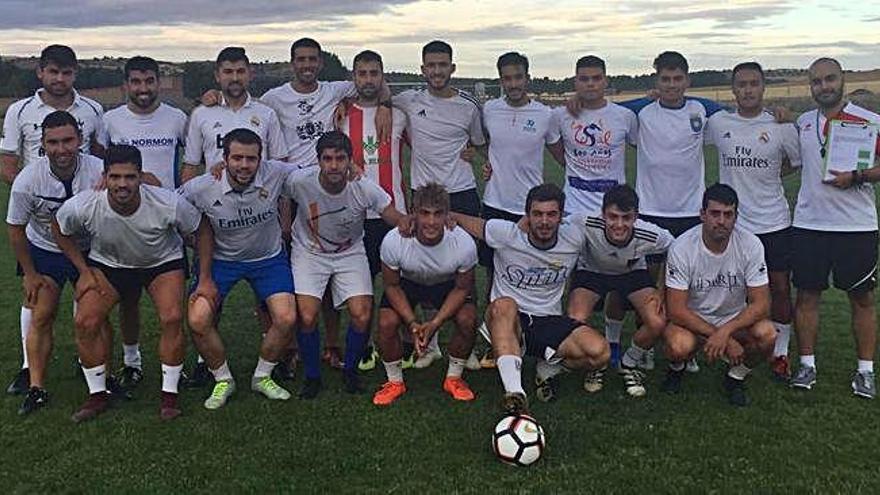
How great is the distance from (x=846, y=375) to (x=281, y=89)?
4.34 meters

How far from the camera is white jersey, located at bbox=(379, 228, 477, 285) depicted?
525 centimetres

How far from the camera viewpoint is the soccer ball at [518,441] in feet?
13.5

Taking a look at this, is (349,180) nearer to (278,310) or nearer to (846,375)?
(278,310)

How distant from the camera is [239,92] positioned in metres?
5.57

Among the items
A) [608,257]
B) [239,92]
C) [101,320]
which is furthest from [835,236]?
[101,320]

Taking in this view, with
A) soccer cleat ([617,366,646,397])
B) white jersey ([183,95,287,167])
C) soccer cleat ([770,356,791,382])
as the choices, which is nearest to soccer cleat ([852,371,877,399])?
soccer cleat ([770,356,791,382])

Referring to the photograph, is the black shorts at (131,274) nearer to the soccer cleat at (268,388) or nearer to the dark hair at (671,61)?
the soccer cleat at (268,388)

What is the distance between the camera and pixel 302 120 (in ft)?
19.2

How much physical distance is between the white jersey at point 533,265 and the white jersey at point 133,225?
6.28 ft

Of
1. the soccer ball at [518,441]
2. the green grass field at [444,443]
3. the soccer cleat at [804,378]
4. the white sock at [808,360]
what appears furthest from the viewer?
the white sock at [808,360]

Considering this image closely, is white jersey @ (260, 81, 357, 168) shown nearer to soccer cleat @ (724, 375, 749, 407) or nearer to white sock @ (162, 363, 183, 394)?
white sock @ (162, 363, 183, 394)

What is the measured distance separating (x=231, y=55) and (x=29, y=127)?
4.45 feet

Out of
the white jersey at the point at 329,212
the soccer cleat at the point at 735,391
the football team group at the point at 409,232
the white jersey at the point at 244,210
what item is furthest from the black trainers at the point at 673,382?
the white jersey at the point at 244,210

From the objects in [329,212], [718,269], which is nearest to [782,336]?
[718,269]
